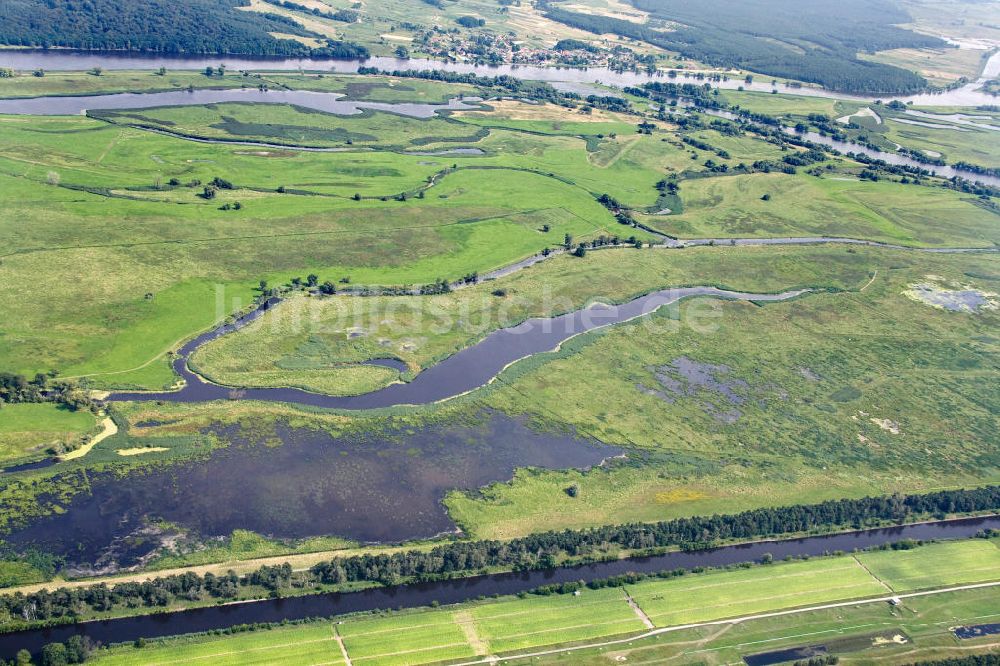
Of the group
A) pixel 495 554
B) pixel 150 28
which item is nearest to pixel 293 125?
A: pixel 150 28

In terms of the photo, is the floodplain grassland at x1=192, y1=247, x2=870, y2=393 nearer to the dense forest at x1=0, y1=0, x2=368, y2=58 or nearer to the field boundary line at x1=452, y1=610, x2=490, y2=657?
the field boundary line at x1=452, y1=610, x2=490, y2=657

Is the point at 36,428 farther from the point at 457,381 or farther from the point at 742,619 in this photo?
the point at 742,619

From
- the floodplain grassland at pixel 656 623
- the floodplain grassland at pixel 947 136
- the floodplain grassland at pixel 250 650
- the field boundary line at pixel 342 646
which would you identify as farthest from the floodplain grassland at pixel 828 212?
the floodplain grassland at pixel 250 650

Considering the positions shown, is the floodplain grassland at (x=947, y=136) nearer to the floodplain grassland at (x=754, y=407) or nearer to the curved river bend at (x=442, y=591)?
the floodplain grassland at (x=754, y=407)

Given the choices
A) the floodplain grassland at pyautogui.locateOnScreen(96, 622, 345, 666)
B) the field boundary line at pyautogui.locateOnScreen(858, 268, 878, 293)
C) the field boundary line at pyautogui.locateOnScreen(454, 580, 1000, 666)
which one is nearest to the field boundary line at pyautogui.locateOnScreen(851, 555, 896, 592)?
the field boundary line at pyautogui.locateOnScreen(454, 580, 1000, 666)

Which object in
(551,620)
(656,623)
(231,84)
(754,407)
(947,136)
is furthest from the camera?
(947,136)

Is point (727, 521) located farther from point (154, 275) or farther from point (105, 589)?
point (154, 275)

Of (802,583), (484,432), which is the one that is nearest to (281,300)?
(484,432)
